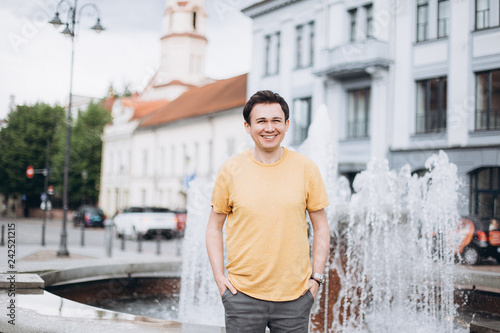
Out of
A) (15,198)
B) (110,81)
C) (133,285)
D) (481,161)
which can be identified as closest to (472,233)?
(481,161)

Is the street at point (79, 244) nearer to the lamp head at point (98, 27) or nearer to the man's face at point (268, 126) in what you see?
the lamp head at point (98, 27)

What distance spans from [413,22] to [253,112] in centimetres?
2341

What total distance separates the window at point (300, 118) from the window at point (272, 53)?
9.64 feet

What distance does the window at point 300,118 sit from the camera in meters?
29.8

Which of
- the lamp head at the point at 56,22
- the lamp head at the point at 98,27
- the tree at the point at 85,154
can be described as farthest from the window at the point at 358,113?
the tree at the point at 85,154

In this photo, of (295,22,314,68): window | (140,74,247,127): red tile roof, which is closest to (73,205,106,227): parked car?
(140,74,247,127): red tile roof

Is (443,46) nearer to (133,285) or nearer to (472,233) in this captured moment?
(472,233)

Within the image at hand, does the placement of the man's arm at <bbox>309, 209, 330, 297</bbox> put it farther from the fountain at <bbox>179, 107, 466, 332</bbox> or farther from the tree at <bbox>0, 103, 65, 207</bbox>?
the tree at <bbox>0, 103, 65, 207</bbox>

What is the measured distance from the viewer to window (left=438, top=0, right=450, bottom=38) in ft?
76.7

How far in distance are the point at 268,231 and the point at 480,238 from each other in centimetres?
1384

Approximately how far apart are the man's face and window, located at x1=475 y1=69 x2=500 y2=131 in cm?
2044

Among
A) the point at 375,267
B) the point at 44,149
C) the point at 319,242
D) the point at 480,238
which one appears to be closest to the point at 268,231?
the point at 319,242

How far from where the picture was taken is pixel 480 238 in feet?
50.2

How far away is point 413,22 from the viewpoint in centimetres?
2462
